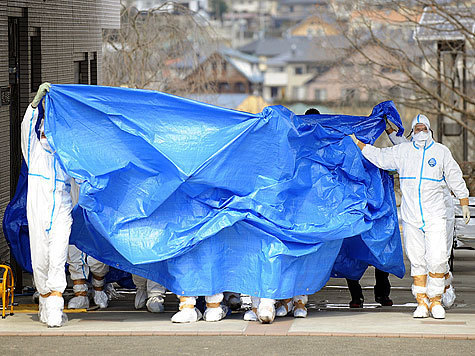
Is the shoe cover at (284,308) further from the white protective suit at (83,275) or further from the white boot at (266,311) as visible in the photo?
the white protective suit at (83,275)

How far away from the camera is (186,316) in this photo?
8.89 metres

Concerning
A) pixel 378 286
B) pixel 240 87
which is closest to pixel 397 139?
pixel 378 286

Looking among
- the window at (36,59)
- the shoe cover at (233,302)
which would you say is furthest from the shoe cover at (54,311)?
the window at (36,59)

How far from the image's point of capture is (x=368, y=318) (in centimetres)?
917

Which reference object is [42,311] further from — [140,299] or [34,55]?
[34,55]

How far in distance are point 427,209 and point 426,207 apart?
22 mm

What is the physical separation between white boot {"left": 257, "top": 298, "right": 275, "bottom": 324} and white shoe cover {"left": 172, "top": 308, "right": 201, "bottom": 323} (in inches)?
23.1

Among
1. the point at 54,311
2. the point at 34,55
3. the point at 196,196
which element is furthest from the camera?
the point at 34,55

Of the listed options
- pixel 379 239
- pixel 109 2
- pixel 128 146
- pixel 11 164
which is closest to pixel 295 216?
pixel 379 239

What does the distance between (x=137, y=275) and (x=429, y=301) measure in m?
2.77

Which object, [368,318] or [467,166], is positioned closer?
[368,318]

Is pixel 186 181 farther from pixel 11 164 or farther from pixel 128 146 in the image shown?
pixel 11 164

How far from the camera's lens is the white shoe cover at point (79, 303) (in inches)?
383

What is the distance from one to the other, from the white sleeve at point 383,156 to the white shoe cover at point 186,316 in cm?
237
